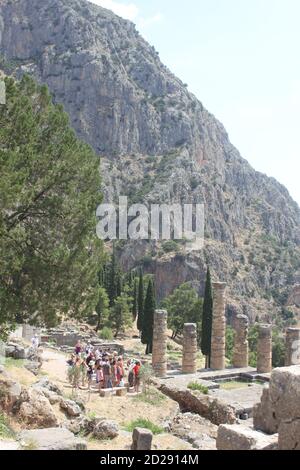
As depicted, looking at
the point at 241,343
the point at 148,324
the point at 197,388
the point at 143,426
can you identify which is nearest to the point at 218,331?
the point at 241,343

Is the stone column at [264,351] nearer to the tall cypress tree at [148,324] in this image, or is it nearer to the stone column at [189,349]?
the stone column at [189,349]

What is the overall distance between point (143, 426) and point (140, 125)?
111m

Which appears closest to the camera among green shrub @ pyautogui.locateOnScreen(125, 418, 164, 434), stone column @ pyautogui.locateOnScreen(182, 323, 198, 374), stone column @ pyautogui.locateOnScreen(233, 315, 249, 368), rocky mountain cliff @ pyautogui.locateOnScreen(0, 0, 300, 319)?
green shrub @ pyautogui.locateOnScreen(125, 418, 164, 434)

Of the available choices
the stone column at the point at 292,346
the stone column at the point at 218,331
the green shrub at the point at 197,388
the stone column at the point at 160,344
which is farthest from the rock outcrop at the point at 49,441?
the stone column at the point at 218,331

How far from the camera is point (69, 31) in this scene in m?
121

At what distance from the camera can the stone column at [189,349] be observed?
30.2m

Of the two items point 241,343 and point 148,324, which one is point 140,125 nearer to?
point 148,324

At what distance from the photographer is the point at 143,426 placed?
14125 millimetres

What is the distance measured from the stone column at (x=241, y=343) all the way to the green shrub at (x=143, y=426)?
18.4 meters

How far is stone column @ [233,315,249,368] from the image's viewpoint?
3241 centimetres

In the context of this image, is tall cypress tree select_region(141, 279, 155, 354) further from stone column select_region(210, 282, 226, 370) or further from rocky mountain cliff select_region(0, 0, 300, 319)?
rocky mountain cliff select_region(0, 0, 300, 319)

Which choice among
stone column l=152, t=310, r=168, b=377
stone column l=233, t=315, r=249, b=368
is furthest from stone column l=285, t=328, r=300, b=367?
stone column l=152, t=310, r=168, b=377

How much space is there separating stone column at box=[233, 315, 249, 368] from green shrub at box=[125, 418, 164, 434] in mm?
18441

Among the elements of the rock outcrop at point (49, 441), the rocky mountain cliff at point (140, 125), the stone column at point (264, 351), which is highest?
the rocky mountain cliff at point (140, 125)
